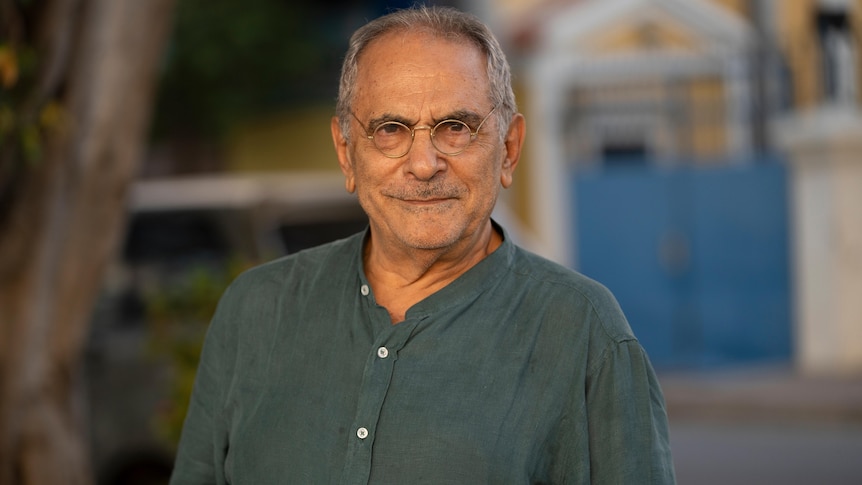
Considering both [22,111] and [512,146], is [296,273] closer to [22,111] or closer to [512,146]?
[512,146]

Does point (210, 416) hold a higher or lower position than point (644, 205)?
lower

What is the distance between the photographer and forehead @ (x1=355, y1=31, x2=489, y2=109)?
2.10 meters

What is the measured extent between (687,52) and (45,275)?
974 cm

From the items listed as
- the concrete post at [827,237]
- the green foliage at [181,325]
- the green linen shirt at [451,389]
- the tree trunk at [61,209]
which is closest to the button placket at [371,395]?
the green linen shirt at [451,389]

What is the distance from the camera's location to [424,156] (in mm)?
2100

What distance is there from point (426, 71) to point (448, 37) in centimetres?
8

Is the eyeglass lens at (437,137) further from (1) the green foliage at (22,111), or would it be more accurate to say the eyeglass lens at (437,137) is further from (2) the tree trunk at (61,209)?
(2) the tree trunk at (61,209)

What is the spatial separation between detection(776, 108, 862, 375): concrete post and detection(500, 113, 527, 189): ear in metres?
8.72

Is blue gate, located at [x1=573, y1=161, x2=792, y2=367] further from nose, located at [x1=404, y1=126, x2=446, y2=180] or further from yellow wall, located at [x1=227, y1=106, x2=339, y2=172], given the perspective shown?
nose, located at [x1=404, y1=126, x2=446, y2=180]

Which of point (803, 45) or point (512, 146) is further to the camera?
point (803, 45)

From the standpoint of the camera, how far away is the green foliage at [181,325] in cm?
541

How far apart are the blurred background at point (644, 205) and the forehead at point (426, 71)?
260 cm

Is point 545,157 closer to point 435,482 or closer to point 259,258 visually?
Result: point 259,258

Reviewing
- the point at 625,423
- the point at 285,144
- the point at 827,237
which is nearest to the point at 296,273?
the point at 625,423
